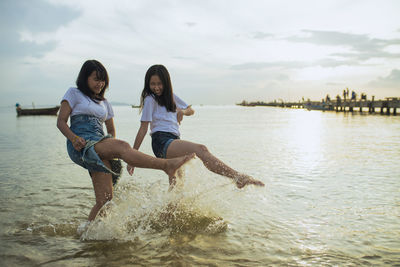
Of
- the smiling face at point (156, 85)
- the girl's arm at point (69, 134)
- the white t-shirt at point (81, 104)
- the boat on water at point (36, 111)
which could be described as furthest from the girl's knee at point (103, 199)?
the boat on water at point (36, 111)

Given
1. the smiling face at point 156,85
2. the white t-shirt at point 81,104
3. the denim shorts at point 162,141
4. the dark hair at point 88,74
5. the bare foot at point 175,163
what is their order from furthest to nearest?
the smiling face at point 156,85 < the denim shorts at point 162,141 < the dark hair at point 88,74 < the white t-shirt at point 81,104 < the bare foot at point 175,163

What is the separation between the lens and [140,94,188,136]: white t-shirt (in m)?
3.88

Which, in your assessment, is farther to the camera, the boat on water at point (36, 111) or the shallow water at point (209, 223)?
the boat on water at point (36, 111)

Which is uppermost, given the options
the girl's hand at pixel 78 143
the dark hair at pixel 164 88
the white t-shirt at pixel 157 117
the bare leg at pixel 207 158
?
the dark hair at pixel 164 88

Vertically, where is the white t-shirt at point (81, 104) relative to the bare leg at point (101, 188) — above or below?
above

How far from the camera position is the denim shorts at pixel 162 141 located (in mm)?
3793

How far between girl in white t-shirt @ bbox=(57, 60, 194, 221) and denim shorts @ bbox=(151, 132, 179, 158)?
51 cm

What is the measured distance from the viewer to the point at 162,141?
3828mm

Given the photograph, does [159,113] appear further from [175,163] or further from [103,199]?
[103,199]

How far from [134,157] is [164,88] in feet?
3.66

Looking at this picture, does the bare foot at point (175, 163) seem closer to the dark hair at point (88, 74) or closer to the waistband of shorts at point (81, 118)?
the waistband of shorts at point (81, 118)

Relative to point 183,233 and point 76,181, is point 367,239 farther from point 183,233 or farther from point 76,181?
point 76,181

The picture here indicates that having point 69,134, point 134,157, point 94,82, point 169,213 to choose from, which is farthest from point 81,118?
point 169,213

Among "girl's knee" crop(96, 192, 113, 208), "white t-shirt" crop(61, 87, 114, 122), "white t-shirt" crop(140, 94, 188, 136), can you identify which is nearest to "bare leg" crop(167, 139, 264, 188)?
"white t-shirt" crop(140, 94, 188, 136)
